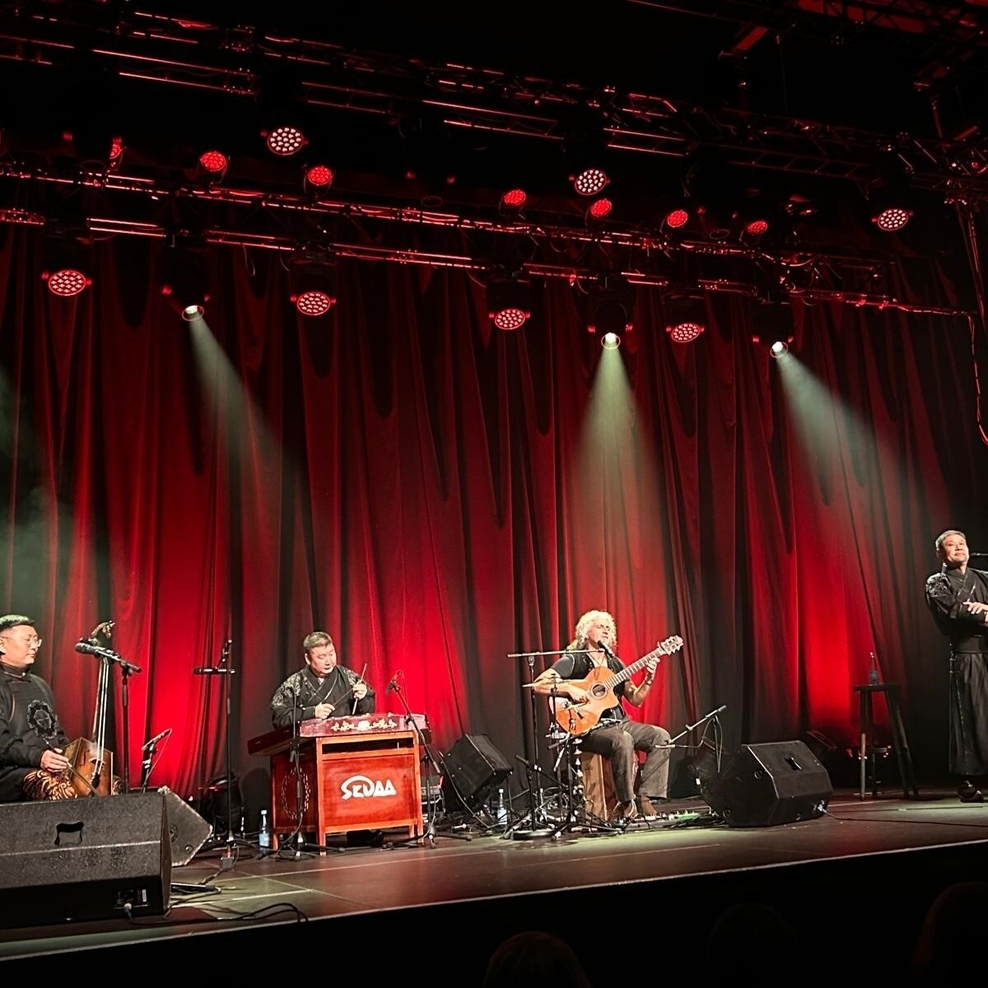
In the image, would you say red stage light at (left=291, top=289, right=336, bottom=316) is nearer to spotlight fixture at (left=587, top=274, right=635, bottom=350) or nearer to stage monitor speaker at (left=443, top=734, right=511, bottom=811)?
spotlight fixture at (left=587, top=274, right=635, bottom=350)

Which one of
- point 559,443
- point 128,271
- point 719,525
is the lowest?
point 719,525

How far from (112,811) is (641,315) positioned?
743 centimetres

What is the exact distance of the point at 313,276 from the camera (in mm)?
7641

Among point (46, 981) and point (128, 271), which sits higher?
point (128, 271)

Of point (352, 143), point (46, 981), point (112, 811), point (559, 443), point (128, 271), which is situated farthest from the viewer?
point (559, 443)

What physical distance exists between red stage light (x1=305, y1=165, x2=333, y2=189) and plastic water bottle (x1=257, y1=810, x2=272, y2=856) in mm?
4177

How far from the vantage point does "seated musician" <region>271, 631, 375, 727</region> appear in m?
7.62

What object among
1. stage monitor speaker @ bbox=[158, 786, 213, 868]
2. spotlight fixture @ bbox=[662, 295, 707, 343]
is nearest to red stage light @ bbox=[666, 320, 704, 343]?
spotlight fixture @ bbox=[662, 295, 707, 343]

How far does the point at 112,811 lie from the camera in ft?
13.0

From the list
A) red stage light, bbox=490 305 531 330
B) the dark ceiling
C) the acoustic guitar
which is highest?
the dark ceiling

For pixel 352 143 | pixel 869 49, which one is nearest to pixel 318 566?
pixel 352 143

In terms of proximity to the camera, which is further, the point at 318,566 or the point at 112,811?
the point at 318,566

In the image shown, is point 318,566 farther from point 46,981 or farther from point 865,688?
point 46,981

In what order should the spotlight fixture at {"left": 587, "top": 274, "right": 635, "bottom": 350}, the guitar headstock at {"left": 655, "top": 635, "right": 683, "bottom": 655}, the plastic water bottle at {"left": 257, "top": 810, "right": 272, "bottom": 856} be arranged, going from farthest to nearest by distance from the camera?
the spotlight fixture at {"left": 587, "top": 274, "right": 635, "bottom": 350} < the guitar headstock at {"left": 655, "top": 635, "right": 683, "bottom": 655} < the plastic water bottle at {"left": 257, "top": 810, "right": 272, "bottom": 856}
